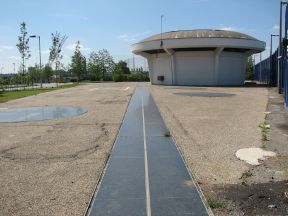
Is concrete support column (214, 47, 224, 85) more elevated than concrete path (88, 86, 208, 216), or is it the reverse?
concrete support column (214, 47, 224, 85)

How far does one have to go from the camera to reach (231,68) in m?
48.7

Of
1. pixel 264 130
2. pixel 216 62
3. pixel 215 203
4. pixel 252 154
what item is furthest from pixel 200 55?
pixel 215 203

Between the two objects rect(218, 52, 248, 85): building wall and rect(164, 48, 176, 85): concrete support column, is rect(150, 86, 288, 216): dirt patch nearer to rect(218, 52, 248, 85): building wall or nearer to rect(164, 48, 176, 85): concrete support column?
rect(164, 48, 176, 85): concrete support column

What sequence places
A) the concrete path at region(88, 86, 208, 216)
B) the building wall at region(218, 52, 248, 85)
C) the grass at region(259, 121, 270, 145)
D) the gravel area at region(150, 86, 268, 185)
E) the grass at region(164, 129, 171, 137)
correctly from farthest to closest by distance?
the building wall at region(218, 52, 248, 85) → the grass at region(164, 129, 171, 137) → the grass at region(259, 121, 270, 145) → the gravel area at region(150, 86, 268, 185) → the concrete path at region(88, 86, 208, 216)

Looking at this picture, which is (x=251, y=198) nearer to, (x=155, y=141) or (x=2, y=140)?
(x=155, y=141)

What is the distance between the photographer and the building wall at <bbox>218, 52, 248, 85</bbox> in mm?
47625

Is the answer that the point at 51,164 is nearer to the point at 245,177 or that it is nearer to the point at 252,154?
the point at 245,177

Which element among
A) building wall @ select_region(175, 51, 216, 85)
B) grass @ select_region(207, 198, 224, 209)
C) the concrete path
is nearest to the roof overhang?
building wall @ select_region(175, 51, 216, 85)

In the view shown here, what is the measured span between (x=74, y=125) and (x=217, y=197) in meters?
8.46

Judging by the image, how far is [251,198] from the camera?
5746 mm

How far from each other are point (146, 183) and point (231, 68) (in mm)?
43969

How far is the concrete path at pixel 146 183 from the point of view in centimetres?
538

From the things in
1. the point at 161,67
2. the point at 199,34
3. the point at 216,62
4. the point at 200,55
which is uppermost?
the point at 199,34

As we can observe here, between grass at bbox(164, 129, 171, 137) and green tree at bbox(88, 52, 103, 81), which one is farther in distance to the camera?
green tree at bbox(88, 52, 103, 81)
